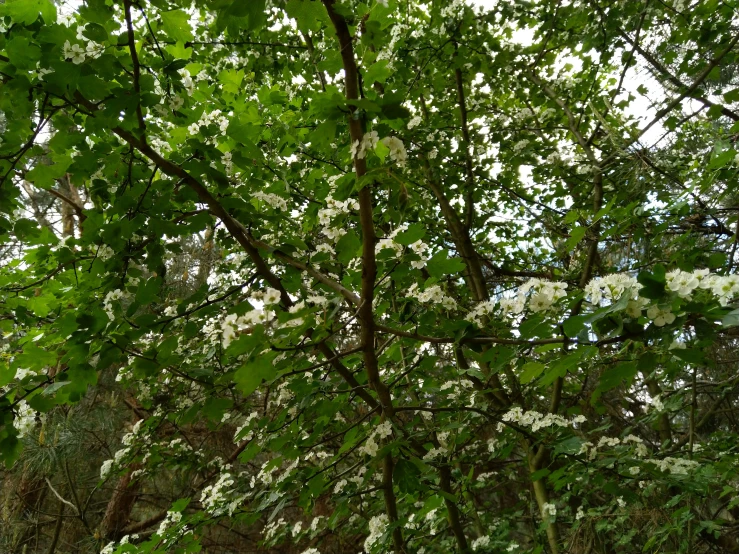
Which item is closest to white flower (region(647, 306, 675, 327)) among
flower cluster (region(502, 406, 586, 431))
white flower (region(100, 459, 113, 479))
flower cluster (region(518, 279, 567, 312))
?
flower cluster (region(518, 279, 567, 312))

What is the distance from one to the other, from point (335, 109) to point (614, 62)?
3.28m

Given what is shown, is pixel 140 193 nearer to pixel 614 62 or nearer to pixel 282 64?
pixel 282 64

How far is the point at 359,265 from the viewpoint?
2.05 m

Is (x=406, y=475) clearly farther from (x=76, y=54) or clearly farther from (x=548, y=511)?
(x=548, y=511)

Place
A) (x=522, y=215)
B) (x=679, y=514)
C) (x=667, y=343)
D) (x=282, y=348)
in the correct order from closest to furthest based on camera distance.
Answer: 1. (x=667, y=343)
2. (x=282, y=348)
3. (x=679, y=514)
4. (x=522, y=215)

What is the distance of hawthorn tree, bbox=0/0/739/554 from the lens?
4.03 feet

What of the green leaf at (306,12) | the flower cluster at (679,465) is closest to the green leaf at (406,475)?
the green leaf at (306,12)

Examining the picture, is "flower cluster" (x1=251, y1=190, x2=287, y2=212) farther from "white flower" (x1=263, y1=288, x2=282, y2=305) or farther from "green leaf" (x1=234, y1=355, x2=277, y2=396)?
"green leaf" (x1=234, y1=355, x2=277, y2=396)

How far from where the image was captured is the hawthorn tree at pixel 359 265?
1.23 metres

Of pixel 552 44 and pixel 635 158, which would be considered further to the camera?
pixel 552 44

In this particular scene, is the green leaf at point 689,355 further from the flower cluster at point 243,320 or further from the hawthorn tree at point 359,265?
the flower cluster at point 243,320

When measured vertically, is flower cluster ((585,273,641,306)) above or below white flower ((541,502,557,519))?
above

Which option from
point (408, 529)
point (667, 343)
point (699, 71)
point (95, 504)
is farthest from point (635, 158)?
point (95, 504)

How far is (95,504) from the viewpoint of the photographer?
5.80 metres
